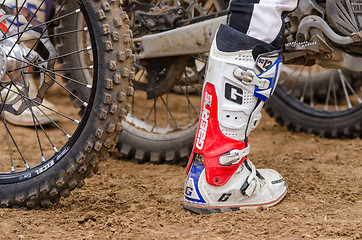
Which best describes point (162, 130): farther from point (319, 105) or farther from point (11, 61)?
point (319, 105)

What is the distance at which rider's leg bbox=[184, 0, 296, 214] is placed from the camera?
184 centimetres

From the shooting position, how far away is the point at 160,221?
1.85 metres

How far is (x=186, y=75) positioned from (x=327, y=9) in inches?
39.2

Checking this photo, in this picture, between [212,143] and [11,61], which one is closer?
[212,143]

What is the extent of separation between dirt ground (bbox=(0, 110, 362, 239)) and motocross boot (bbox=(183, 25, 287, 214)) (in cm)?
7

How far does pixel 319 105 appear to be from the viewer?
3.83 metres

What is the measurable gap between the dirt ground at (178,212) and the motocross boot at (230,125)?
0.22 ft

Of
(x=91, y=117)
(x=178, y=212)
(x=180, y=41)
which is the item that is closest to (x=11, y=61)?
(x=91, y=117)

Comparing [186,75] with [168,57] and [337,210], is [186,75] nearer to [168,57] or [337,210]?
[168,57]

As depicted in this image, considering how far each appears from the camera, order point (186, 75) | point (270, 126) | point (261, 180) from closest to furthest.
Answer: point (261, 180) → point (186, 75) → point (270, 126)

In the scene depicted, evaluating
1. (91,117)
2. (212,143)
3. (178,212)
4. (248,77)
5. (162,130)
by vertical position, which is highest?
(248,77)

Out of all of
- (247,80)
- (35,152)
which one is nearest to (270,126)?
(35,152)

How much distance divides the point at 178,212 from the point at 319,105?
2204 mm

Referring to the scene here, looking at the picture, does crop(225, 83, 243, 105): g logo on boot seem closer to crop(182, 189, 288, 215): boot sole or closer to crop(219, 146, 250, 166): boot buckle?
crop(219, 146, 250, 166): boot buckle
